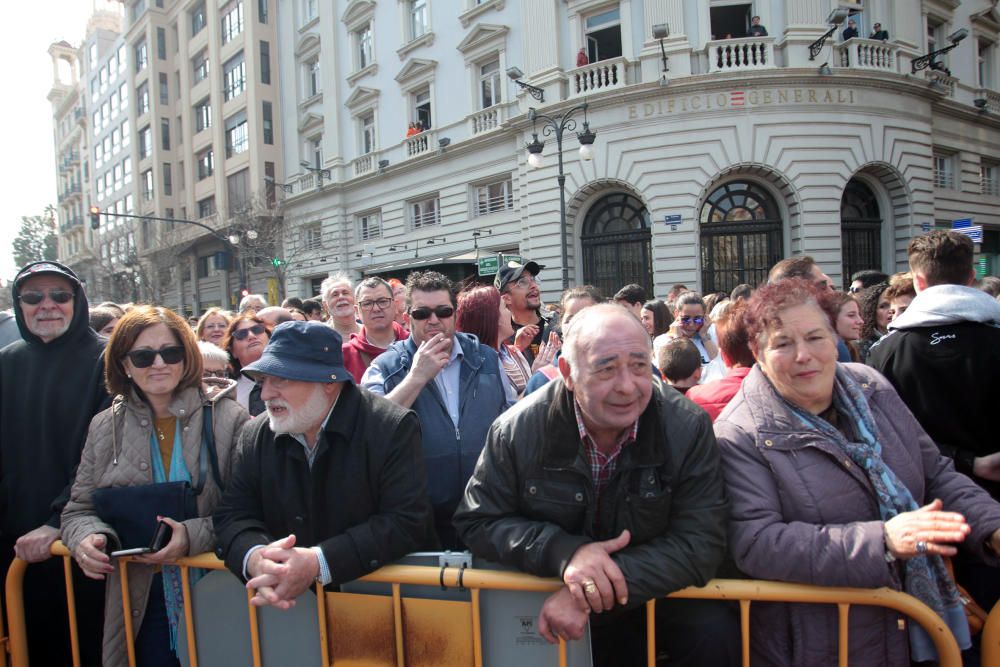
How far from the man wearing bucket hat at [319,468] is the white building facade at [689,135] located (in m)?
16.7

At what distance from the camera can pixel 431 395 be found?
306 centimetres

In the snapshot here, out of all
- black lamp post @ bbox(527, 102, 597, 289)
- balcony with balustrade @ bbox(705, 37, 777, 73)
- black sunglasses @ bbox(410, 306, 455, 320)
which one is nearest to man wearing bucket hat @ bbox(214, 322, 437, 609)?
black sunglasses @ bbox(410, 306, 455, 320)

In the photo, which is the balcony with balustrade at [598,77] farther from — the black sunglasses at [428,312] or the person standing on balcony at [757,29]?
the black sunglasses at [428,312]

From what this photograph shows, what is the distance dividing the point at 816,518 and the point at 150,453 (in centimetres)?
275

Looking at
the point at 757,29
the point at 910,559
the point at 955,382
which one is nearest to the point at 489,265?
the point at 757,29

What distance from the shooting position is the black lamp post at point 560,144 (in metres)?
15.0

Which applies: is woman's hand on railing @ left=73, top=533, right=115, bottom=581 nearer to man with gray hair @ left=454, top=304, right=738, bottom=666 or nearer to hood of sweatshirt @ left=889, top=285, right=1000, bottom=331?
man with gray hair @ left=454, top=304, right=738, bottom=666

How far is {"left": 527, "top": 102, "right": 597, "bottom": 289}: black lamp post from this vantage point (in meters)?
15.0

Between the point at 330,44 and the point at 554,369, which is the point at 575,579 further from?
the point at 330,44

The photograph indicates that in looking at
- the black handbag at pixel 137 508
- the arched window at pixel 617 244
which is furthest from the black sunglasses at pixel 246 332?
the arched window at pixel 617 244

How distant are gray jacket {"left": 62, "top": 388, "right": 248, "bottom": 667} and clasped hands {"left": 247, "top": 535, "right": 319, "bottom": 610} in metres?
0.54

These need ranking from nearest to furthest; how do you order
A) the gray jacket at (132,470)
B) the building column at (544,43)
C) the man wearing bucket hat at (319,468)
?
the man wearing bucket hat at (319,468)
the gray jacket at (132,470)
the building column at (544,43)

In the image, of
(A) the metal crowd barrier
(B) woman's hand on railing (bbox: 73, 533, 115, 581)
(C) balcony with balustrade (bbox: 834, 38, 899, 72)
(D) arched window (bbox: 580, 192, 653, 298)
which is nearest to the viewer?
(A) the metal crowd barrier

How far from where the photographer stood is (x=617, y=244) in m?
19.5
